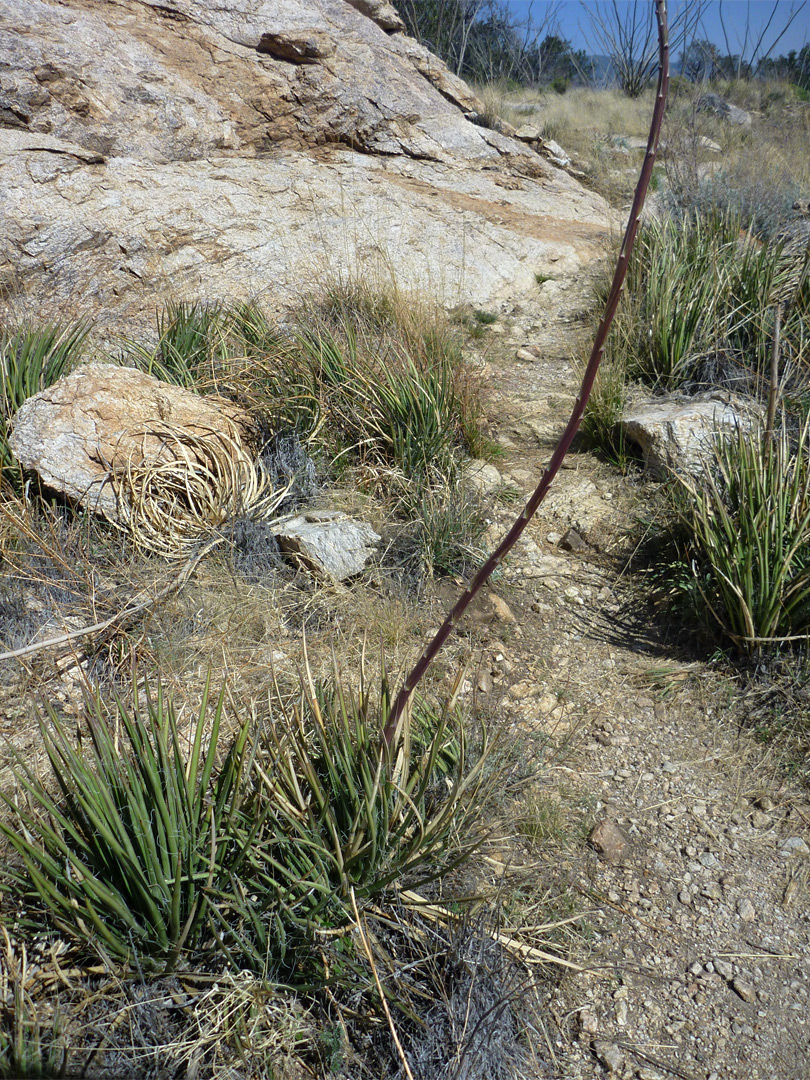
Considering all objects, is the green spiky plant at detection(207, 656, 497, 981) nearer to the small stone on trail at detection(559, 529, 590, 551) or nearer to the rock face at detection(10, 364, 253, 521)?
the small stone on trail at detection(559, 529, 590, 551)

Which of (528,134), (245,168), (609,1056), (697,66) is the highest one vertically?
(697,66)

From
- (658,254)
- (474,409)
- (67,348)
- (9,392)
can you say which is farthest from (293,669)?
(658,254)

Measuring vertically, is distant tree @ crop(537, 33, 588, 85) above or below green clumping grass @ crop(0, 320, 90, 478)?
above

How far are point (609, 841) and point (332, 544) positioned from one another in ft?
5.21

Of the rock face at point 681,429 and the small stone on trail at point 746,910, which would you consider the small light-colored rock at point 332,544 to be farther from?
the small stone on trail at point 746,910

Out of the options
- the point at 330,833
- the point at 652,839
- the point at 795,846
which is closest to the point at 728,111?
the point at 795,846

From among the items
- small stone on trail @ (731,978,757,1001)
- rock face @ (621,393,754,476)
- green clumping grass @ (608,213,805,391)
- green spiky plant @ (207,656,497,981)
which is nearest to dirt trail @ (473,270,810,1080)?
small stone on trail @ (731,978,757,1001)

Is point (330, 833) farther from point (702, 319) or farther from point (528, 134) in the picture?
point (528, 134)

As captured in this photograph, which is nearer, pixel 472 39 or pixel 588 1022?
pixel 588 1022

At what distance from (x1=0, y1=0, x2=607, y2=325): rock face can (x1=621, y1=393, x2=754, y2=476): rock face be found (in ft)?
6.83

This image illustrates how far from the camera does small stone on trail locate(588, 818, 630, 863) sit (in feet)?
7.09

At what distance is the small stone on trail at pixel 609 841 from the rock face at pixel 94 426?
238 cm

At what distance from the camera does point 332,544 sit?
318 centimetres

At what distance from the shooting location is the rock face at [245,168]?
5289mm
